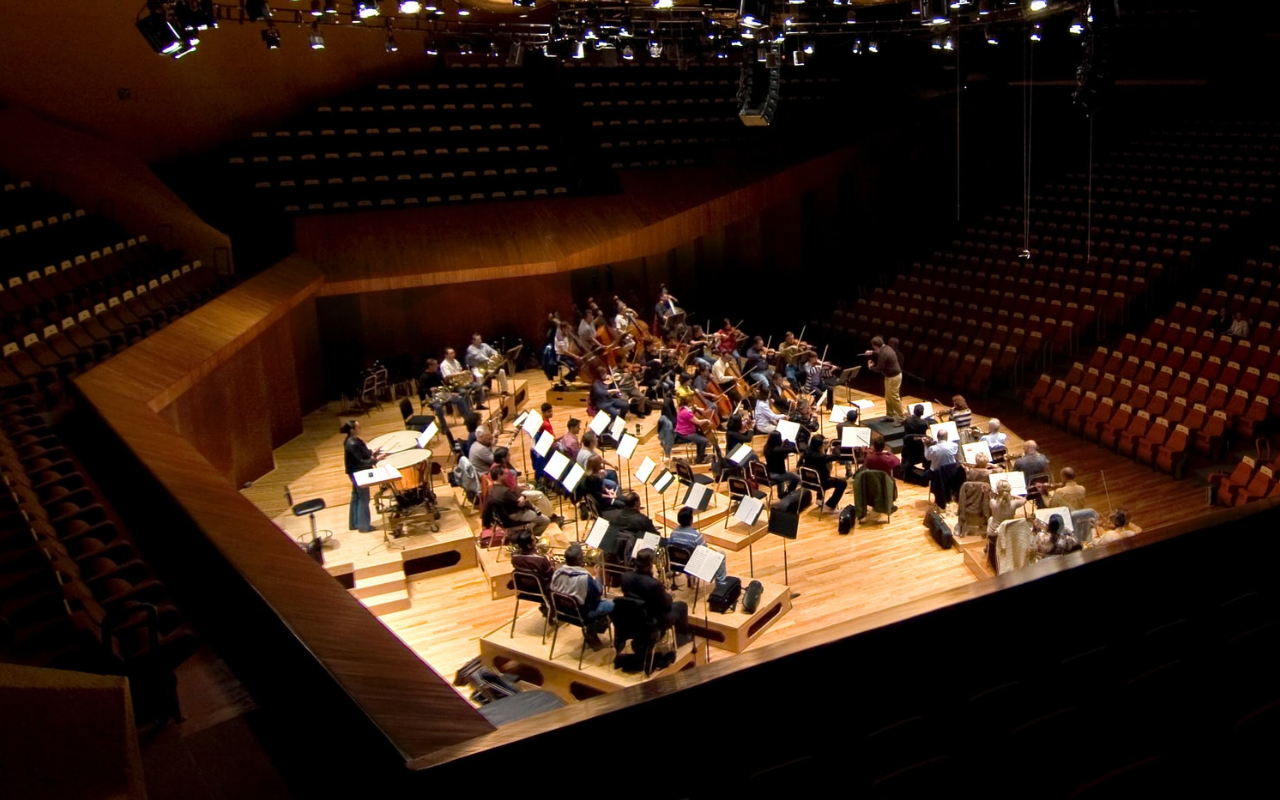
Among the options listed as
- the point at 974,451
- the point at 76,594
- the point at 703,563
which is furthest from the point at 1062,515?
the point at 76,594

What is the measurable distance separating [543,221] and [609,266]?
1747 mm

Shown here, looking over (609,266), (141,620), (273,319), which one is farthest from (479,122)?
(141,620)

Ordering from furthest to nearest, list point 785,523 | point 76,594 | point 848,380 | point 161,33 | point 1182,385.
Result: point 848,380, point 1182,385, point 161,33, point 785,523, point 76,594

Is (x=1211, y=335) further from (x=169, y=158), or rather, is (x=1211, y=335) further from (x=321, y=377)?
(x=169, y=158)

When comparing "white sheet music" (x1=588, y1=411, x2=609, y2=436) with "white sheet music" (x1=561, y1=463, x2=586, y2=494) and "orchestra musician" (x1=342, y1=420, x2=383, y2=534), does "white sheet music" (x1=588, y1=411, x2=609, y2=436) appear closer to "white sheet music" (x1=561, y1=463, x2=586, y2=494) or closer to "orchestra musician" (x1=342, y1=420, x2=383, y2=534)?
"white sheet music" (x1=561, y1=463, x2=586, y2=494)

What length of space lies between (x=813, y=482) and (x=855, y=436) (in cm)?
68

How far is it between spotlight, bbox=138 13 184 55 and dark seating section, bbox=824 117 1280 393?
8.65 meters

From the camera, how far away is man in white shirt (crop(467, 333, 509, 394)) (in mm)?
12383

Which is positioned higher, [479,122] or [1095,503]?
[479,122]

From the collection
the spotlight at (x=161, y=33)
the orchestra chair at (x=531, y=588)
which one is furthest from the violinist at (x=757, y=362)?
the spotlight at (x=161, y=33)

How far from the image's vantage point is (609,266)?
1599 cm

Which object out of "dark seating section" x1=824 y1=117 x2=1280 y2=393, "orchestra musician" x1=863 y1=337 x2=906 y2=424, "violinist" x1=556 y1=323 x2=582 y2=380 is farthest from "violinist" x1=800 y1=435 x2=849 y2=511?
"violinist" x1=556 y1=323 x2=582 y2=380

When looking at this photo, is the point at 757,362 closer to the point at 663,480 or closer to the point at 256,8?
the point at 663,480

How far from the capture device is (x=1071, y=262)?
1321 cm
